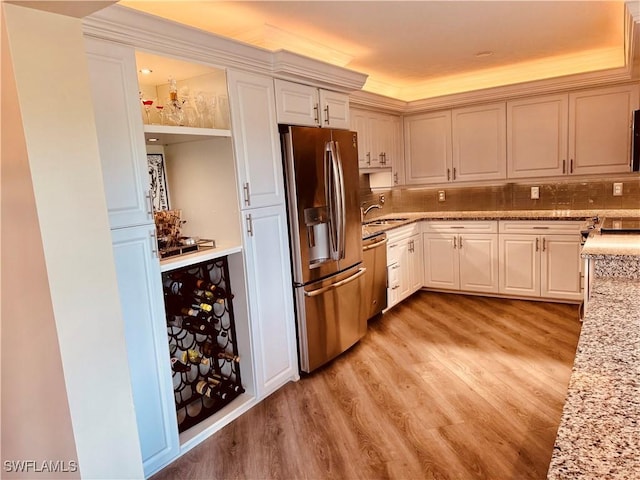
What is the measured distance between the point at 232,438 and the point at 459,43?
10.5 ft

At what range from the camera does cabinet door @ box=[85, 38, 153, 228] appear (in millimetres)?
1804

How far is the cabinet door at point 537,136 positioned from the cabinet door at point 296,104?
8.13 ft

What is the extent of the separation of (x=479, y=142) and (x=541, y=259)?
54.2 inches

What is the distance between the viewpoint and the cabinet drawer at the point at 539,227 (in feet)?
13.4

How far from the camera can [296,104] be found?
112 inches

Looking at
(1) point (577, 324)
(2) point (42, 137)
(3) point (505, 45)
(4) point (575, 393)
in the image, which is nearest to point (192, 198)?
(2) point (42, 137)

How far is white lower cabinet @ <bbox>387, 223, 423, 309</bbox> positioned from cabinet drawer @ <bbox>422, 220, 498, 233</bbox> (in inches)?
5.6

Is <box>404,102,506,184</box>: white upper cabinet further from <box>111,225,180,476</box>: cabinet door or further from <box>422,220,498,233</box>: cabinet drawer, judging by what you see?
<box>111,225,180,476</box>: cabinet door

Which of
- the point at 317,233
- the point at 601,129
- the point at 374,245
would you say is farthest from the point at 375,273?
the point at 601,129

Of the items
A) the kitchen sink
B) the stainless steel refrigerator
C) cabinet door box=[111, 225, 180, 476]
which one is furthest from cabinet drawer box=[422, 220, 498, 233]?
cabinet door box=[111, 225, 180, 476]

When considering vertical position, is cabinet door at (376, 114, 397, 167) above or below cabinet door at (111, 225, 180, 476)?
above

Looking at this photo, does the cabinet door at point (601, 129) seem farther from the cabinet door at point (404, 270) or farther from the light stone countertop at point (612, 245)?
the light stone countertop at point (612, 245)

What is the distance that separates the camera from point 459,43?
3.37m

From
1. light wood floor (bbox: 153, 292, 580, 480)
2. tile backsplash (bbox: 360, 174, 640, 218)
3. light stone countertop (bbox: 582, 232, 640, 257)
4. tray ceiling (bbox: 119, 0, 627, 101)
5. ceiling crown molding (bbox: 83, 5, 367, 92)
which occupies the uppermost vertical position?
tray ceiling (bbox: 119, 0, 627, 101)
